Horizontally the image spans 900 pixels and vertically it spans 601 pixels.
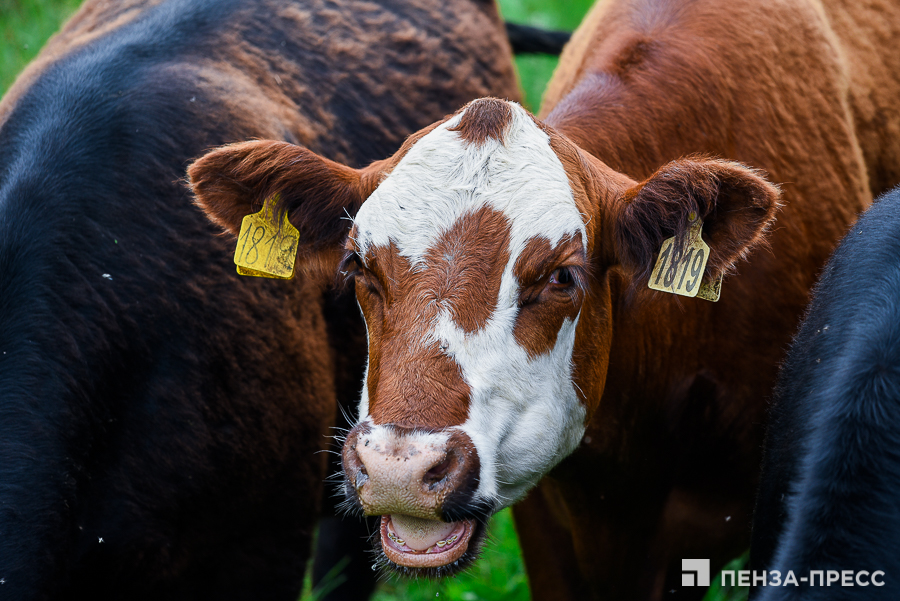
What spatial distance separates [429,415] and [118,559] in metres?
1.48

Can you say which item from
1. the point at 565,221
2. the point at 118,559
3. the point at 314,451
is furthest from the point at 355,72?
the point at 118,559

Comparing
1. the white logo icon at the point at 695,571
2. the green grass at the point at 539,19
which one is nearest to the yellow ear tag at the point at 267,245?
the white logo icon at the point at 695,571

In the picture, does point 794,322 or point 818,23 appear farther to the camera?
point 818,23

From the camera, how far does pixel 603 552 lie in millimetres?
3594

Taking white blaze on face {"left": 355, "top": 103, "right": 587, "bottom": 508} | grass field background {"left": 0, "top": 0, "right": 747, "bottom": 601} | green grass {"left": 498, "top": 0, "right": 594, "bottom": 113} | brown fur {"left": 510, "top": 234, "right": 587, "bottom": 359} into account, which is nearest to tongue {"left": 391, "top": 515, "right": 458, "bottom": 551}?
white blaze on face {"left": 355, "top": 103, "right": 587, "bottom": 508}

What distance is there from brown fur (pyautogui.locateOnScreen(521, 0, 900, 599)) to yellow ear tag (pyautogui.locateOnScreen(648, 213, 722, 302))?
180mm

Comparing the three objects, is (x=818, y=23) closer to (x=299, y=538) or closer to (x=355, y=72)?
(x=355, y=72)

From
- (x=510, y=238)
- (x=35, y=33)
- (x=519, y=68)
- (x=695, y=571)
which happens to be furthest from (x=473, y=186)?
(x=519, y=68)

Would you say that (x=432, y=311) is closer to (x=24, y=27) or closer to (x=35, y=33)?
(x=35, y=33)

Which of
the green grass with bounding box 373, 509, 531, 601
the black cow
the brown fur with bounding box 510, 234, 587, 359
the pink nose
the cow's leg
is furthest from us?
the green grass with bounding box 373, 509, 531, 601

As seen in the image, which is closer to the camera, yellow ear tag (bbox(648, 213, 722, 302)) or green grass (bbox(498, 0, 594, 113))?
yellow ear tag (bbox(648, 213, 722, 302))

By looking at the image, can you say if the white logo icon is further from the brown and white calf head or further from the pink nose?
the pink nose

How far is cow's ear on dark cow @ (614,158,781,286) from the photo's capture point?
105 inches

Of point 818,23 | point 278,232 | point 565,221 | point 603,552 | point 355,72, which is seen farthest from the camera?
point 355,72
